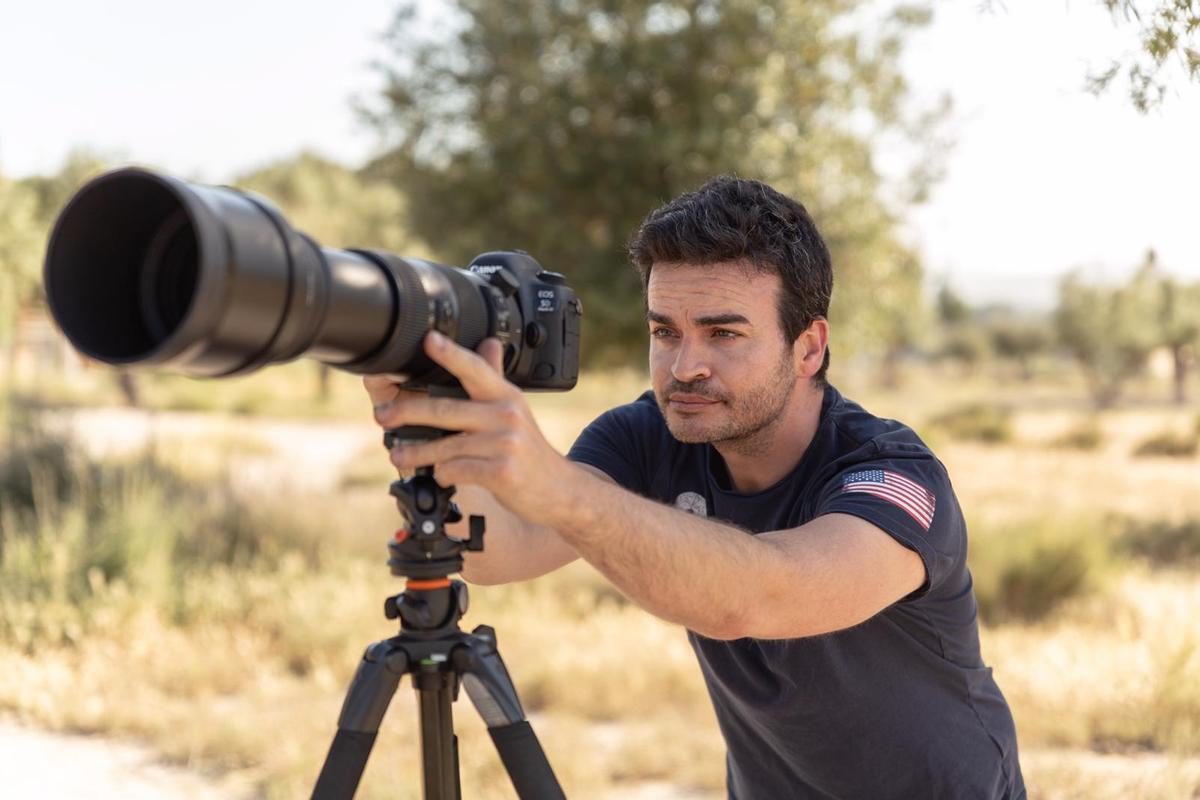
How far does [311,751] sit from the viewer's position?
13.7 ft

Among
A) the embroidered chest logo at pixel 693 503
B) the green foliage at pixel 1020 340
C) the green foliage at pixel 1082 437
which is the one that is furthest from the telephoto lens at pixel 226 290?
the green foliage at pixel 1020 340

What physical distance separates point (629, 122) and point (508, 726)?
8644 millimetres

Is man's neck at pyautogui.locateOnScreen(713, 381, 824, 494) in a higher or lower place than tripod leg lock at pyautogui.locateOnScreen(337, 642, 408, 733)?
higher

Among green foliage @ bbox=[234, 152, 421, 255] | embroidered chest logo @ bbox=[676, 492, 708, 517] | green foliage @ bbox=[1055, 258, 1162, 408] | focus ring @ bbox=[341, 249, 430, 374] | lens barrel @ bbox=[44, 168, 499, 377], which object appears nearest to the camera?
lens barrel @ bbox=[44, 168, 499, 377]

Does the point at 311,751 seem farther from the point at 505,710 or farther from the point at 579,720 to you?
the point at 505,710

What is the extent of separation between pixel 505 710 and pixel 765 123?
8.51 m

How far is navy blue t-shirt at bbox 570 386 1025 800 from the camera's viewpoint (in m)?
2.24

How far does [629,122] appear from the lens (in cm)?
992

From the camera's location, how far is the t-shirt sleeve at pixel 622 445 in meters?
2.68

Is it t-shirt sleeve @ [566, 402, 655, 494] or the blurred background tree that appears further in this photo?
the blurred background tree

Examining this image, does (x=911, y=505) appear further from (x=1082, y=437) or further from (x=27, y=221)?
(x=1082, y=437)

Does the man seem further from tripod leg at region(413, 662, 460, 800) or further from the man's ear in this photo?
tripod leg at region(413, 662, 460, 800)

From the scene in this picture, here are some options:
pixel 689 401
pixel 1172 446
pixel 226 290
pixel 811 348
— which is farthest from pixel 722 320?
pixel 1172 446

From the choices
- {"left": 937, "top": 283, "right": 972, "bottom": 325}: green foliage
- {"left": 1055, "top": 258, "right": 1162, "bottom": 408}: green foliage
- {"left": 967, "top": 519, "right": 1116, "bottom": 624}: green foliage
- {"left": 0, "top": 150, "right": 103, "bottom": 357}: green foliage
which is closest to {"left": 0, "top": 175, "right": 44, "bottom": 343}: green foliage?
{"left": 0, "top": 150, "right": 103, "bottom": 357}: green foliage
